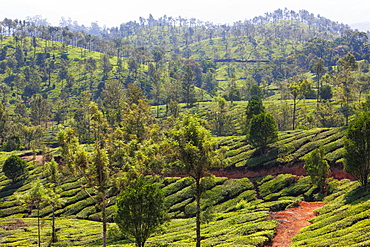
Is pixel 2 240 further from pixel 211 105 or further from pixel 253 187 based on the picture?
pixel 211 105

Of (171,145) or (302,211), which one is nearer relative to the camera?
(171,145)

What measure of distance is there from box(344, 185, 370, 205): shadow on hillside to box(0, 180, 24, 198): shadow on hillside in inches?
3627

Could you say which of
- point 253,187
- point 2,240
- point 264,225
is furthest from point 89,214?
point 264,225

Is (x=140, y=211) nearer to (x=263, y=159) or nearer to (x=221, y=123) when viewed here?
(x=263, y=159)

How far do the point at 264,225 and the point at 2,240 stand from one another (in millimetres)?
51119

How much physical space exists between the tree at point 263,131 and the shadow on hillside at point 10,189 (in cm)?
7334

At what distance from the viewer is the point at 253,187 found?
75.6m

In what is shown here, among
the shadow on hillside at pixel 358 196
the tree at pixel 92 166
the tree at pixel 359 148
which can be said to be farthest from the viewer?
the tree at pixel 359 148

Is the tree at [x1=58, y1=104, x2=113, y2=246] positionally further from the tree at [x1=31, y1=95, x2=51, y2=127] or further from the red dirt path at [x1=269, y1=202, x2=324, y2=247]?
the tree at [x1=31, y1=95, x2=51, y2=127]

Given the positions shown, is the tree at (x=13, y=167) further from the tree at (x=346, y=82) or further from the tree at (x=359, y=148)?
the tree at (x=346, y=82)

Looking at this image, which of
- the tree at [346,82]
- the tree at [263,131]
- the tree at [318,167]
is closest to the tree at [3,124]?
the tree at [263,131]

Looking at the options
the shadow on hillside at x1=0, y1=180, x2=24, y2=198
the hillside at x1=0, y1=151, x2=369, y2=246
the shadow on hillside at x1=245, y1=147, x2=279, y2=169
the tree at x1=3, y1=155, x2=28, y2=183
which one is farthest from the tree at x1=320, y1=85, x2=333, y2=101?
the shadow on hillside at x1=0, y1=180, x2=24, y2=198

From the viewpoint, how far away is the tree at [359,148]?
48.5 meters

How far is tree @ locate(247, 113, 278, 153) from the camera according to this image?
268 feet
